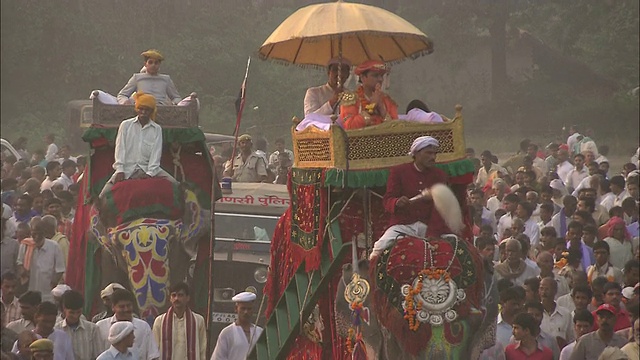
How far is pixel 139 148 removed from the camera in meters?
14.0

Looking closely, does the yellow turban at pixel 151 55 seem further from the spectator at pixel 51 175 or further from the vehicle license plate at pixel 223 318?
the spectator at pixel 51 175

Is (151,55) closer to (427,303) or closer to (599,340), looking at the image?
(599,340)

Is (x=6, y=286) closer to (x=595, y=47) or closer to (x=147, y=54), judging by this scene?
(x=147, y=54)

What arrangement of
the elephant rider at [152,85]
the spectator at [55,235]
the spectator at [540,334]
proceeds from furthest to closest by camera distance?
the spectator at [55,235] < the elephant rider at [152,85] < the spectator at [540,334]

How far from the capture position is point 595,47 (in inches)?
1261

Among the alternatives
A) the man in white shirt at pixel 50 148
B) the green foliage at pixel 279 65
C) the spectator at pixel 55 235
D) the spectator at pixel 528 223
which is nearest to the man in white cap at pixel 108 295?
the spectator at pixel 55 235

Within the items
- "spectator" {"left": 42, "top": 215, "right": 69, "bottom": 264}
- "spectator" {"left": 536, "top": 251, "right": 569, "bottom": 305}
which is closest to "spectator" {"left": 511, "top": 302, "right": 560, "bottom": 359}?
"spectator" {"left": 536, "top": 251, "right": 569, "bottom": 305}

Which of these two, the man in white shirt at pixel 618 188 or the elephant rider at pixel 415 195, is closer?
the elephant rider at pixel 415 195

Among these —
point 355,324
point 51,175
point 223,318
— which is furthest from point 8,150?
point 355,324

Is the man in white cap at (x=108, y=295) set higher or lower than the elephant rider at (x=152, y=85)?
lower

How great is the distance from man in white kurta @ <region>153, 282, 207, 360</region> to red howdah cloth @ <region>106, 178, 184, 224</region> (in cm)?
109

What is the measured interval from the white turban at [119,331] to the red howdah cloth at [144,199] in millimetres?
2515

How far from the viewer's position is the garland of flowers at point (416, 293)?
9.70m

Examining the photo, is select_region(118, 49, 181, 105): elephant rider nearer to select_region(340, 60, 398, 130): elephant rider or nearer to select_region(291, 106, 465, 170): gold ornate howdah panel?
select_region(340, 60, 398, 130): elephant rider
